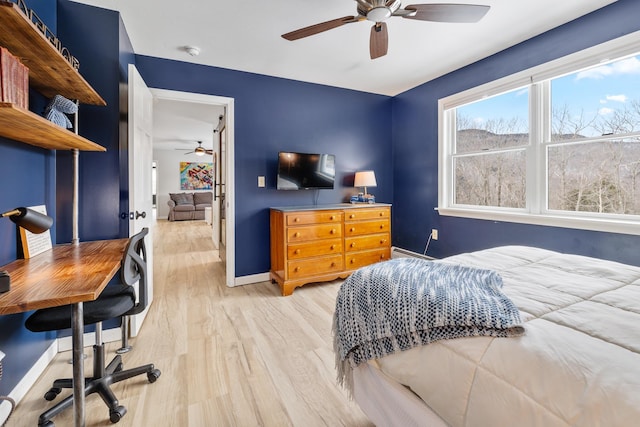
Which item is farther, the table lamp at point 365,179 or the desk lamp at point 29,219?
the table lamp at point 365,179

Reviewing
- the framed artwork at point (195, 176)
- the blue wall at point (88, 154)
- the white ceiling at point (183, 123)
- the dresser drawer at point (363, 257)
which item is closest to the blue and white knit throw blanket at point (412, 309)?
the blue wall at point (88, 154)

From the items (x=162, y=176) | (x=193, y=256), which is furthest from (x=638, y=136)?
(x=162, y=176)

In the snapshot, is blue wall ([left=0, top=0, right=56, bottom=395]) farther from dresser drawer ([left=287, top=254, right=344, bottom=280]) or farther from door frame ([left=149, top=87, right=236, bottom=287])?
dresser drawer ([left=287, top=254, right=344, bottom=280])

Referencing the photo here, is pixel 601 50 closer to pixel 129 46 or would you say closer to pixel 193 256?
pixel 129 46

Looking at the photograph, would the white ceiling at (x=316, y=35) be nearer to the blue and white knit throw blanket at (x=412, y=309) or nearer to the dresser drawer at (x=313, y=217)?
the dresser drawer at (x=313, y=217)

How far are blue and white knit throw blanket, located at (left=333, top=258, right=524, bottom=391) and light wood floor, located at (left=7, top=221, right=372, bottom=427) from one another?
17.4 inches

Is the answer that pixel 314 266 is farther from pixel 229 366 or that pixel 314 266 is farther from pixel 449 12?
pixel 449 12

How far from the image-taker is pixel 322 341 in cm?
215

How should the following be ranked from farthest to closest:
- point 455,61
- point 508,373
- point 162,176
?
point 162,176, point 455,61, point 508,373

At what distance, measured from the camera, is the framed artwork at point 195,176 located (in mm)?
10031

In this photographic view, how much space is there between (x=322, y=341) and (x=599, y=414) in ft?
5.69

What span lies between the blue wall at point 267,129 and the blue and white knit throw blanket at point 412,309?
7.58 ft

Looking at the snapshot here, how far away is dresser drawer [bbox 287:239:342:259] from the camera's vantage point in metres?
3.07

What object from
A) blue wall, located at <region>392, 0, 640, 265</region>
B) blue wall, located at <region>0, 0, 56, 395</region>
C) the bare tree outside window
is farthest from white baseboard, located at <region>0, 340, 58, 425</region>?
the bare tree outside window
